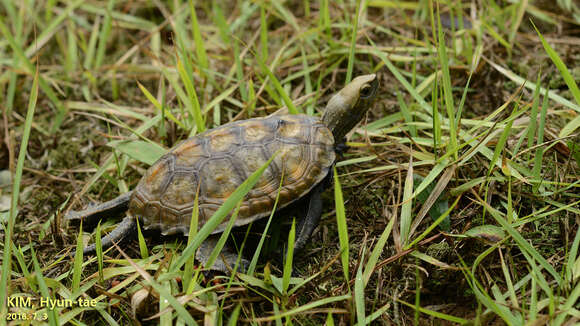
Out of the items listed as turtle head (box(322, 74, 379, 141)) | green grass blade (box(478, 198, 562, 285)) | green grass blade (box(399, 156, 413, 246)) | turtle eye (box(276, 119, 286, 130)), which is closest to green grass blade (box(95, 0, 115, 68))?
turtle eye (box(276, 119, 286, 130))

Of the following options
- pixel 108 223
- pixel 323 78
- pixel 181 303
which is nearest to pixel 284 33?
pixel 323 78

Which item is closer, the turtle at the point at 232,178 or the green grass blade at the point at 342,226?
the green grass blade at the point at 342,226

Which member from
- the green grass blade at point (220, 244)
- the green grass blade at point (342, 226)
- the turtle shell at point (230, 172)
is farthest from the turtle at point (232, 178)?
the green grass blade at point (342, 226)

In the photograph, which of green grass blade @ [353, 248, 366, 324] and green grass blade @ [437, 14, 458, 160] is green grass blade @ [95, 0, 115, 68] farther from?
green grass blade @ [353, 248, 366, 324]

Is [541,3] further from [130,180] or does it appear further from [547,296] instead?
[130,180]

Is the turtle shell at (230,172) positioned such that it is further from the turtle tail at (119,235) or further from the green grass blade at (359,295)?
the green grass blade at (359,295)

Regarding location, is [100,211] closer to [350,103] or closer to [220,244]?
[220,244]

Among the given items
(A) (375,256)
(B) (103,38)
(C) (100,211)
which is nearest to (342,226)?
(A) (375,256)
